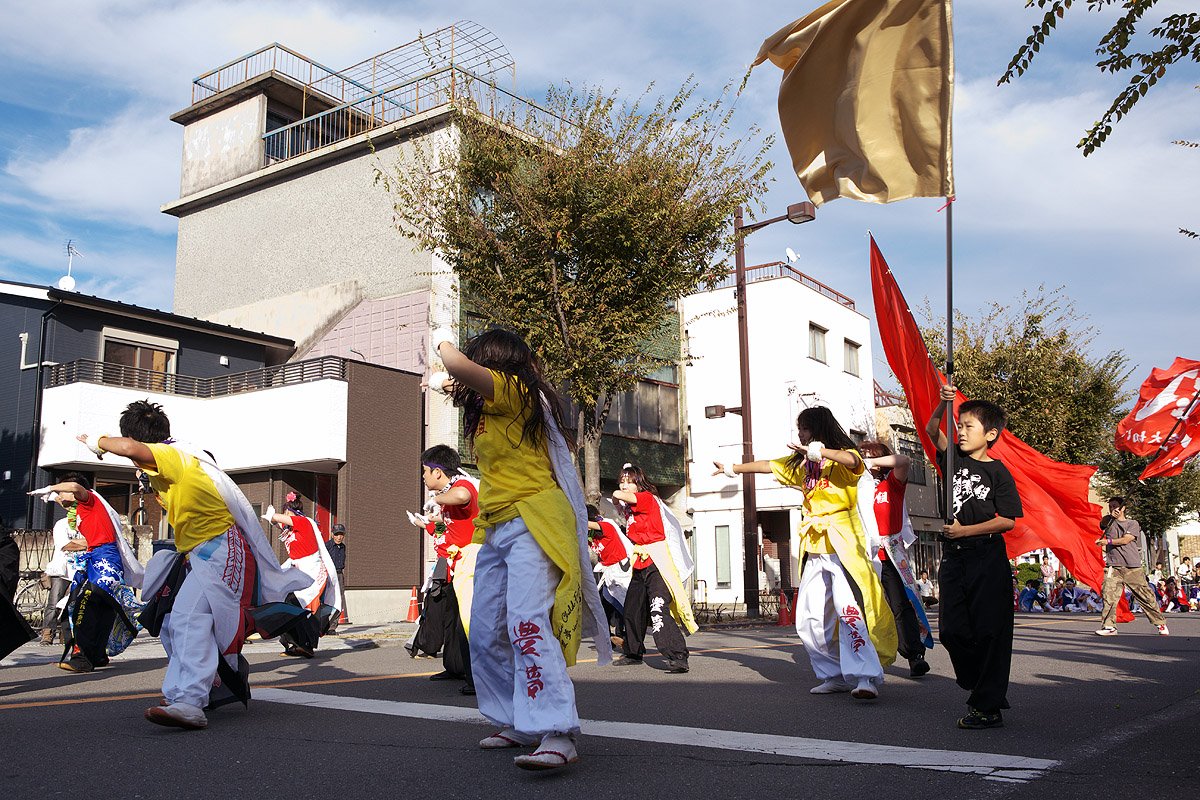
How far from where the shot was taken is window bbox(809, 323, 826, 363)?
31.3 meters

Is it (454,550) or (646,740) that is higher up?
(454,550)

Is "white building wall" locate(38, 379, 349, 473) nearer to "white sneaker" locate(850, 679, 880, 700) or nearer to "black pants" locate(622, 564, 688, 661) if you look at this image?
"black pants" locate(622, 564, 688, 661)

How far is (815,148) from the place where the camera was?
6328 mm

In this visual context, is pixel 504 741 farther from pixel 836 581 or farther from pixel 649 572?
pixel 649 572

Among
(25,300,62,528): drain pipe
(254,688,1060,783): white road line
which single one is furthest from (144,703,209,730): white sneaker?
(25,300,62,528): drain pipe

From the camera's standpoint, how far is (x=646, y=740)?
15.1ft

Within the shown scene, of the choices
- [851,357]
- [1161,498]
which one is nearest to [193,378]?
[851,357]

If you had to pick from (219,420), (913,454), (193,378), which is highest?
(193,378)

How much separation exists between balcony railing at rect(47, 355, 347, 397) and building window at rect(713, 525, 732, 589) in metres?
13.3

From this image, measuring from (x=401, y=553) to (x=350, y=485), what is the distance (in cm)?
206

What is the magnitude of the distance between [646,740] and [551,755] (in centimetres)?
89

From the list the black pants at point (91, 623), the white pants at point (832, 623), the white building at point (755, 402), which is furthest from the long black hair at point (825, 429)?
the white building at point (755, 402)

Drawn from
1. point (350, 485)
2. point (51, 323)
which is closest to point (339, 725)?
point (350, 485)

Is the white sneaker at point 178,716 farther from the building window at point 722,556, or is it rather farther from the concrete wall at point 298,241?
the building window at point 722,556
